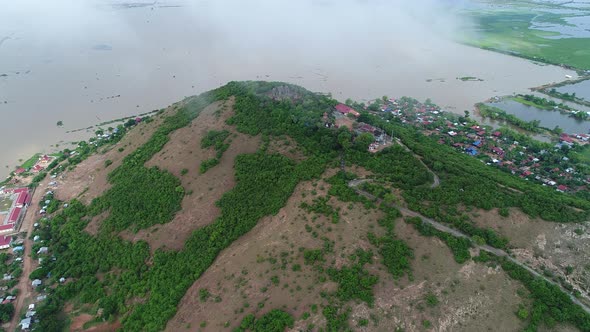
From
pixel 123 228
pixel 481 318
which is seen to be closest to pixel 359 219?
pixel 481 318

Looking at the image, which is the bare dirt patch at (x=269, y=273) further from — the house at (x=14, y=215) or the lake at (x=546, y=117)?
the lake at (x=546, y=117)

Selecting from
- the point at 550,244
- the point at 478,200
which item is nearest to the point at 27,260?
the point at 478,200

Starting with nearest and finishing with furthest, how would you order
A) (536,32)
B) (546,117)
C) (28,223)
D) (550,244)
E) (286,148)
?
(550,244) < (286,148) < (28,223) < (546,117) < (536,32)

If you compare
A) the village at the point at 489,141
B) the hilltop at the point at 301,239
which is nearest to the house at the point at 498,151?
the village at the point at 489,141

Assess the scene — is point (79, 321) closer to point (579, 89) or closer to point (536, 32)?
point (579, 89)

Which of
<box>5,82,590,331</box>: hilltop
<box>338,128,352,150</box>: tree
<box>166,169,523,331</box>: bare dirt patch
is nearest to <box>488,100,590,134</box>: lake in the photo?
<box>5,82,590,331</box>: hilltop
